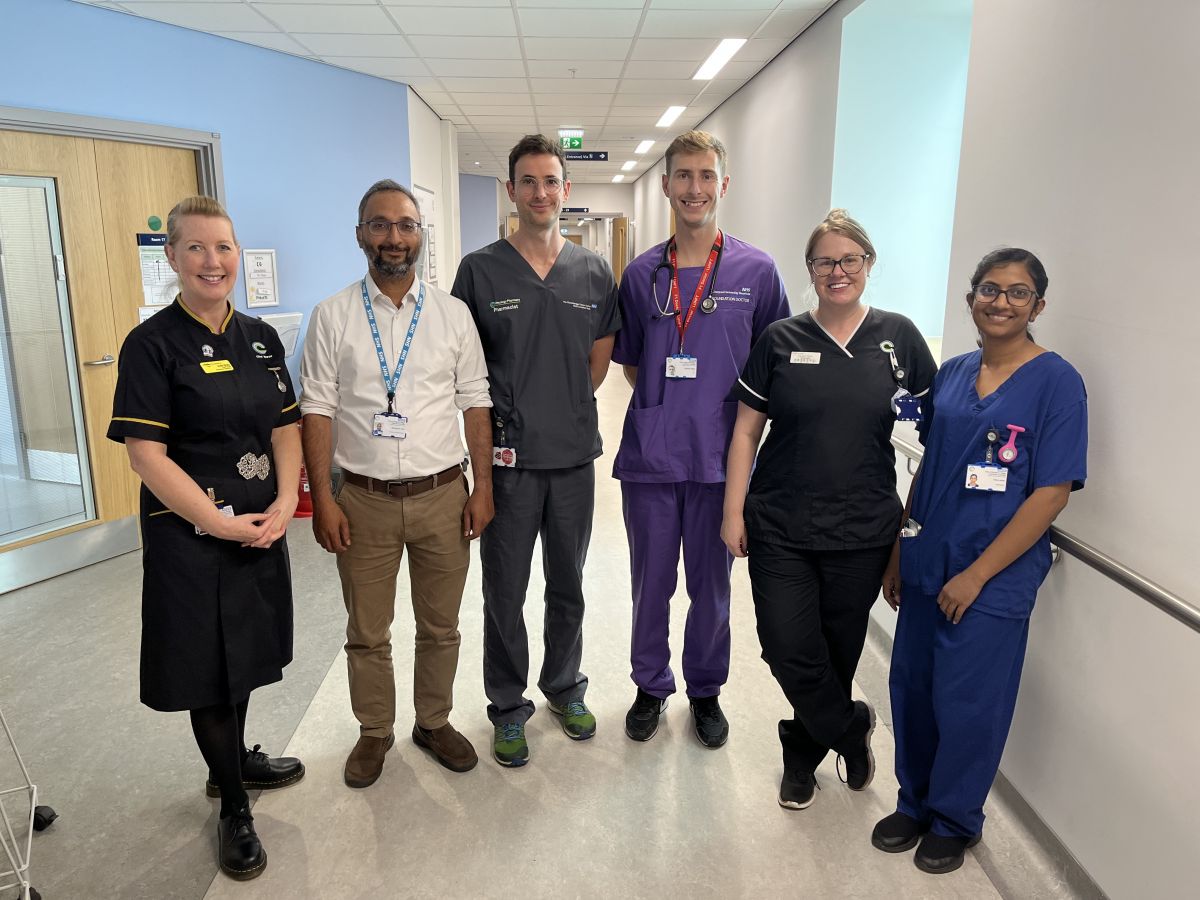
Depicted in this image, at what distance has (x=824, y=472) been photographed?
1.87 metres

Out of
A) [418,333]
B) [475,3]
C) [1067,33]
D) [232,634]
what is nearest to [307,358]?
[418,333]

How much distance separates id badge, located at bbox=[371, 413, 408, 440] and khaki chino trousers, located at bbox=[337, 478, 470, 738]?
0.54 feet

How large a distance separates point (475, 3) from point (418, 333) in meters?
3.03

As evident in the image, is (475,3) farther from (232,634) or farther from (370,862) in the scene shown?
(370,862)

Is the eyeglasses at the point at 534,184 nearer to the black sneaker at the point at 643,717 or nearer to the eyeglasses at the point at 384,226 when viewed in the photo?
the eyeglasses at the point at 384,226

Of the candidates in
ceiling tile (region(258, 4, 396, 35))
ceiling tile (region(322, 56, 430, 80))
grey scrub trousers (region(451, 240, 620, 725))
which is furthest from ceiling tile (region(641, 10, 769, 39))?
grey scrub trousers (region(451, 240, 620, 725))

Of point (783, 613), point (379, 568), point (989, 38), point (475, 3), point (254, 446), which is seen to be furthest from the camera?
point (475, 3)

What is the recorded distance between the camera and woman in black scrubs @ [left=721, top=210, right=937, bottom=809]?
184cm

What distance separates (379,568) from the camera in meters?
2.07

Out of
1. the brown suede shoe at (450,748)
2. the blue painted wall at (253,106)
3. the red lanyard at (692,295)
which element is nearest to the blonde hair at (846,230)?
the red lanyard at (692,295)

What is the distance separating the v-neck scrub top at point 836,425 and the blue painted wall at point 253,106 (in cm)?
373

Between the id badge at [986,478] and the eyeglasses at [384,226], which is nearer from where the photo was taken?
the id badge at [986,478]

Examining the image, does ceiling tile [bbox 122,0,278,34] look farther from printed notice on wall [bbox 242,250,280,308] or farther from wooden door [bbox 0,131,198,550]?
printed notice on wall [bbox 242,250,280,308]

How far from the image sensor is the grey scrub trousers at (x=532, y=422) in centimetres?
213
